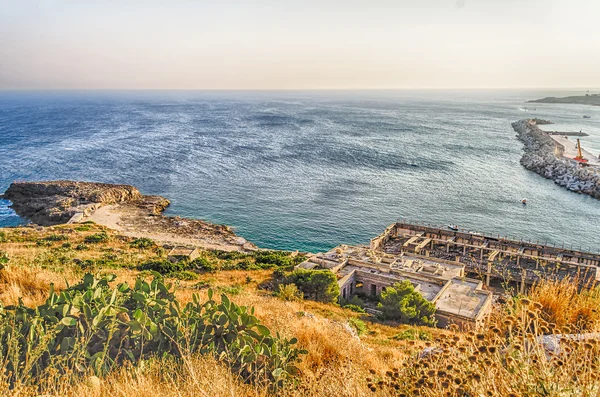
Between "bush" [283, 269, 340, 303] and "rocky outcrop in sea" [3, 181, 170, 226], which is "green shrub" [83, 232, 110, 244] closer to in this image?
"rocky outcrop in sea" [3, 181, 170, 226]

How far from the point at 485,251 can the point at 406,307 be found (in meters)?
21.8

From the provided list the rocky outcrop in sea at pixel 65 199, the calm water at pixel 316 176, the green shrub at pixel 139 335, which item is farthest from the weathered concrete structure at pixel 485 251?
the rocky outcrop in sea at pixel 65 199

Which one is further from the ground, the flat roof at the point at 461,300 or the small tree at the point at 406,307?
the small tree at the point at 406,307

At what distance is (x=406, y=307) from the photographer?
72.7 feet

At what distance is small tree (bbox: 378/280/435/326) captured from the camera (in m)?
21.5

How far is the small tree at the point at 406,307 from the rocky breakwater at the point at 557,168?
5496 cm

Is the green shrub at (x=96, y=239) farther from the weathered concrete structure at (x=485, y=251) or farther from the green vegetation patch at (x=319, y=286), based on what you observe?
the weathered concrete structure at (x=485, y=251)

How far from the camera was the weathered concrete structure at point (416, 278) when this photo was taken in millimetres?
25344

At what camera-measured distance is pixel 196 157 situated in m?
85.9

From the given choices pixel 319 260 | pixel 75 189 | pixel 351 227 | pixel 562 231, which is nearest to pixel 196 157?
pixel 75 189

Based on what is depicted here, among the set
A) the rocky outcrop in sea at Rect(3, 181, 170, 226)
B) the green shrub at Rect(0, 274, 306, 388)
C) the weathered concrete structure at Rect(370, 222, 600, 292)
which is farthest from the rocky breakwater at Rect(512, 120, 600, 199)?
the green shrub at Rect(0, 274, 306, 388)

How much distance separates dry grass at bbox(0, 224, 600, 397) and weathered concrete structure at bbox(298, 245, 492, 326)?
1601cm

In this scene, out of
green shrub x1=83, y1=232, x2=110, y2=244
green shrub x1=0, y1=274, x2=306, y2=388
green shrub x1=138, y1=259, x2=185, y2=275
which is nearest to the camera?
green shrub x1=0, y1=274, x2=306, y2=388

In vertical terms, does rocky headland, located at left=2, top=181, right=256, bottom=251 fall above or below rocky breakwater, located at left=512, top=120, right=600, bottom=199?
below
